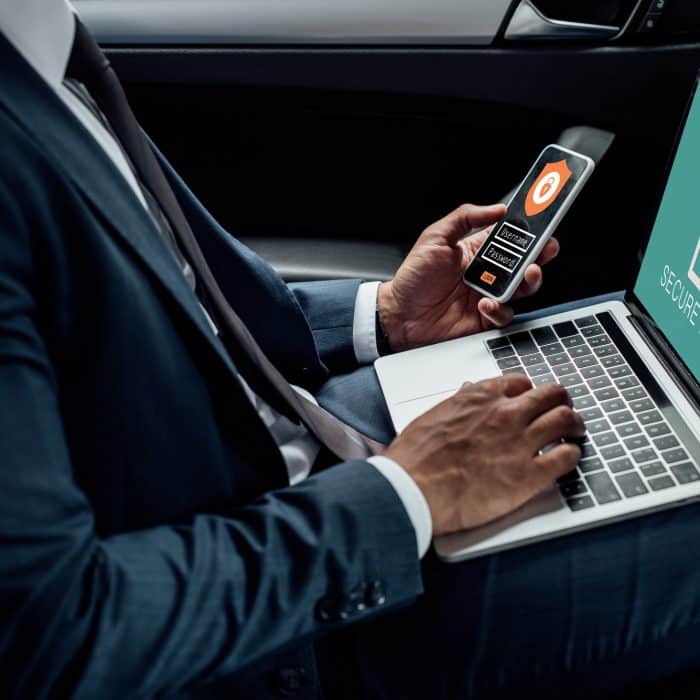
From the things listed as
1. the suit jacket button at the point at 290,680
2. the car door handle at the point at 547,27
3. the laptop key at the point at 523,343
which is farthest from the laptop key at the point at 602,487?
the car door handle at the point at 547,27

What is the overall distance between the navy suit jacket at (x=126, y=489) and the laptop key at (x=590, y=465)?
20cm

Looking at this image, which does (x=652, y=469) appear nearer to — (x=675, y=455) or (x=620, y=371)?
(x=675, y=455)

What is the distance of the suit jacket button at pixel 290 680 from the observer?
0.74 m

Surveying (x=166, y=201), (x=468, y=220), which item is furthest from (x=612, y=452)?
(x=166, y=201)

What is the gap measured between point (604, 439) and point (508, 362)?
0.16m

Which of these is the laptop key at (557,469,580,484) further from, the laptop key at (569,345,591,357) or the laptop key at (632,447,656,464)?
the laptop key at (569,345,591,357)

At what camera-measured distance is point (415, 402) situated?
2.95 feet

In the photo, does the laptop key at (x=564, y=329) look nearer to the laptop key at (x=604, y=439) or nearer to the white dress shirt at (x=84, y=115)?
the laptop key at (x=604, y=439)

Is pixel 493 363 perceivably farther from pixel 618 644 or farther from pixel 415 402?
pixel 618 644

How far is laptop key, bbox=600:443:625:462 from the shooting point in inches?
30.5

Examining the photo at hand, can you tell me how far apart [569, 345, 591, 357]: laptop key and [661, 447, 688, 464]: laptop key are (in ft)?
0.54

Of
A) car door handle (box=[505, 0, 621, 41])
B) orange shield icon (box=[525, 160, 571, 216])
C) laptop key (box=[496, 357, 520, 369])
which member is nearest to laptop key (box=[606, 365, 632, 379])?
laptop key (box=[496, 357, 520, 369])

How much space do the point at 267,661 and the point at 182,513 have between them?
0.15 metres

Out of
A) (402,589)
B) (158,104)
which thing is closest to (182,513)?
(402,589)
